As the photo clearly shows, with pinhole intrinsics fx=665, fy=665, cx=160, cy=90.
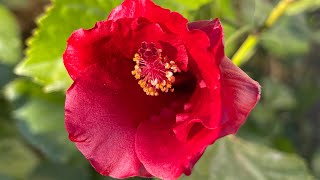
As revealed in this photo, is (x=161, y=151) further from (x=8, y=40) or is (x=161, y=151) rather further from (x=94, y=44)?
(x=8, y=40)

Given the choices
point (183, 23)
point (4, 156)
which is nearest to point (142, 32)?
point (183, 23)

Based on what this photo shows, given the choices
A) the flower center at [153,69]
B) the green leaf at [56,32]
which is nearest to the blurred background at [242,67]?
the green leaf at [56,32]

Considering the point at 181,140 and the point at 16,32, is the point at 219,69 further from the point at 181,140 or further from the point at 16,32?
the point at 16,32

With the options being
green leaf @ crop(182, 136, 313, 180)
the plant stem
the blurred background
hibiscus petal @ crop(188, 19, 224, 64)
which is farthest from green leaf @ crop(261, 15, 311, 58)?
hibiscus petal @ crop(188, 19, 224, 64)

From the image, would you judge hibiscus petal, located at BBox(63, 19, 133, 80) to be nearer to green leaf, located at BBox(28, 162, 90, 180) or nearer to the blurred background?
the blurred background

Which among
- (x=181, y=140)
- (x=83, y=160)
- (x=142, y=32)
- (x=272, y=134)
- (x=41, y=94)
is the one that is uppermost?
(x=142, y=32)

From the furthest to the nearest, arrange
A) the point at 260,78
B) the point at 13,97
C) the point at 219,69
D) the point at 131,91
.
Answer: the point at 260,78 → the point at 13,97 → the point at 131,91 → the point at 219,69
